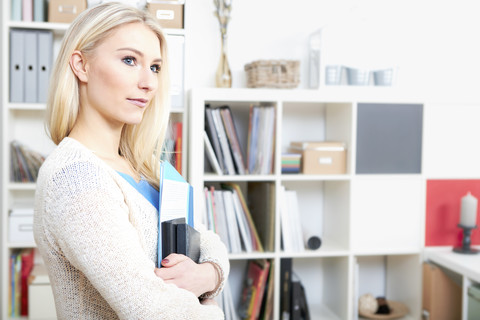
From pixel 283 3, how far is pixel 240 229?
4.05ft

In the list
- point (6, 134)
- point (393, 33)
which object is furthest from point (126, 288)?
point (393, 33)

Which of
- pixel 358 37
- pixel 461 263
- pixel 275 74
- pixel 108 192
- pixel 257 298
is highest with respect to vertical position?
pixel 358 37

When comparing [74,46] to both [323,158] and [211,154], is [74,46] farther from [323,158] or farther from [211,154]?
[323,158]

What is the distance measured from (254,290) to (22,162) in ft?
4.21

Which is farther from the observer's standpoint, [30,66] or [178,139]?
[178,139]

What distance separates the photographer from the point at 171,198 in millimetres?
1163

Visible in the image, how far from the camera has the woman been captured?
3.06 ft

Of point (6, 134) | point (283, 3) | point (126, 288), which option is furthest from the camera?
point (283, 3)

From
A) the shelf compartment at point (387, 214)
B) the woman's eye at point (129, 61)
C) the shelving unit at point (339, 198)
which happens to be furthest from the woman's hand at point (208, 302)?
the shelf compartment at point (387, 214)

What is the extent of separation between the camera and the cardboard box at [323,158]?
106 inches

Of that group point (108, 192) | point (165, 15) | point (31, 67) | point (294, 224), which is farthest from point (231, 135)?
point (108, 192)

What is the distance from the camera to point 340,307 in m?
2.80

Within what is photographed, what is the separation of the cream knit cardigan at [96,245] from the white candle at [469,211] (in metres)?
1.92

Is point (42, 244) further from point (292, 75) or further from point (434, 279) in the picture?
point (434, 279)
